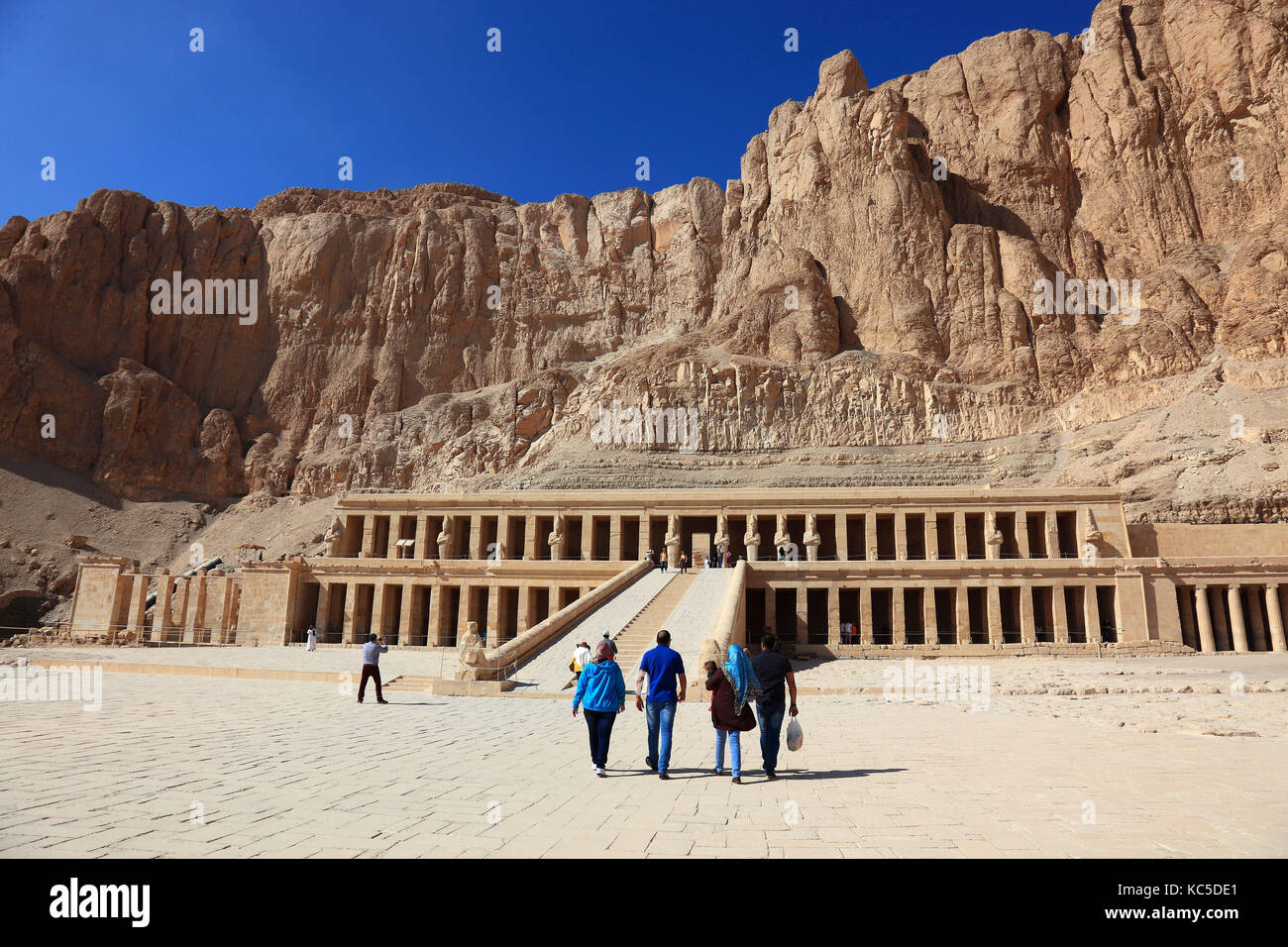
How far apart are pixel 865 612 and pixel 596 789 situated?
2659 centimetres

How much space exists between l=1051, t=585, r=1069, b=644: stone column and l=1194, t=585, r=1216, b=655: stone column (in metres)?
4.65

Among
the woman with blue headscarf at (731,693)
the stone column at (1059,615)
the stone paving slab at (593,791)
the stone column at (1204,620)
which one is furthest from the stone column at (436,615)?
the stone column at (1204,620)

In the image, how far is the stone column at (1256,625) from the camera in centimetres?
3066

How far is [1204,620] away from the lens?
3011 cm

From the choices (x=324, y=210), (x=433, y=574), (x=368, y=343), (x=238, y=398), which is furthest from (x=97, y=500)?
(x=433, y=574)

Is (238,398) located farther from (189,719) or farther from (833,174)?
(189,719)

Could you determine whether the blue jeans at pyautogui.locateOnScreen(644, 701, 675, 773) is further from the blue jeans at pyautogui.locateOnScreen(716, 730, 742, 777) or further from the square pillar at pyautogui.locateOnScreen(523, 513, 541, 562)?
the square pillar at pyautogui.locateOnScreen(523, 513, 541, 562)

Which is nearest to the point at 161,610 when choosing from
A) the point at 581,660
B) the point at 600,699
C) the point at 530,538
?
the point at 530,538

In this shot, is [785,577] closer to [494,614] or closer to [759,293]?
[494,614]

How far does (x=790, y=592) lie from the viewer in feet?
120

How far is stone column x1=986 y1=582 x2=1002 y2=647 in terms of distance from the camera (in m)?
30.8

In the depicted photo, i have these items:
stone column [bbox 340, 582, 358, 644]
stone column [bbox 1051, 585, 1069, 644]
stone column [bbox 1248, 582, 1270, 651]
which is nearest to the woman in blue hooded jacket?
stone column [bbox 1051, 585, 1069, 644]

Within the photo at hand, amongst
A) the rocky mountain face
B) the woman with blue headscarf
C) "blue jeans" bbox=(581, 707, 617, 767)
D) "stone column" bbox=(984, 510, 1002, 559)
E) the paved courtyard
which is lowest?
the paved courtyard

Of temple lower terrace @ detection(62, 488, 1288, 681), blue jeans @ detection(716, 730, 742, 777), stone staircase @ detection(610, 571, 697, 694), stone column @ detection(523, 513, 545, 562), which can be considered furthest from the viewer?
stone column @ detection(523, 513, 545, 562)
